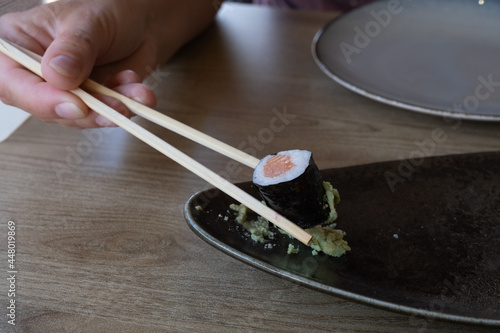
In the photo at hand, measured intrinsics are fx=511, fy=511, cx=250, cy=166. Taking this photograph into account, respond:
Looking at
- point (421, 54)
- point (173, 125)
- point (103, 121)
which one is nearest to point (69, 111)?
point (103, 121)

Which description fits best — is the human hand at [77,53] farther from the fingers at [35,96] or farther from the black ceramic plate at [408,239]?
the black ceramic plate at [408,239]

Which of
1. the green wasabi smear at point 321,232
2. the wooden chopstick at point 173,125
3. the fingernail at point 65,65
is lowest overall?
the green wasabi smear at point 321,232

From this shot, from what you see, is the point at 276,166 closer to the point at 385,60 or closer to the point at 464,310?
the point at 464,310

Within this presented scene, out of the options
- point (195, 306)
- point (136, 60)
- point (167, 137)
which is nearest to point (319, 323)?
point (195, 306)

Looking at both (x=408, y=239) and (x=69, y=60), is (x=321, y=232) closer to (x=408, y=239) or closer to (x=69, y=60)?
(x=408, y=239)

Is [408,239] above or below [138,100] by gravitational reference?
below

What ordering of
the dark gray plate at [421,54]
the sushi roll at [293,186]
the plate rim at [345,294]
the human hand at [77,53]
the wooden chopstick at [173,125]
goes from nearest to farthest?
the plate rim at [345,294] < the sushi roll at [293,186] < the wooden chopstick at [173,125] < the human hand at [77,53] < the dark gray plate at [421,54]

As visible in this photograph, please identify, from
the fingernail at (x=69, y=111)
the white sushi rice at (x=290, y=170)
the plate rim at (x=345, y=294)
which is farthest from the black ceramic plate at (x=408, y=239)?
the fingernail at (x=69, y=111)
